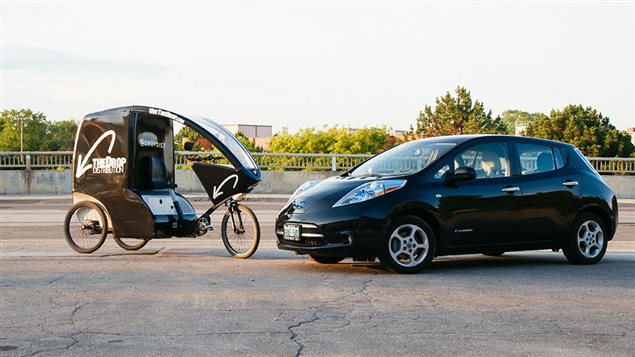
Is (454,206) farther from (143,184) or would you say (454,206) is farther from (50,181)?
(50,181)

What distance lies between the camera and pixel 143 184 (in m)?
11.1

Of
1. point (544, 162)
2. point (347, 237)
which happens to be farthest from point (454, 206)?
point (544, 162)

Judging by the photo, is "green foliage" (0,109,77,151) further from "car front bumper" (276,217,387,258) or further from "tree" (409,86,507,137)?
"car front bumper" (276,217,387,258)

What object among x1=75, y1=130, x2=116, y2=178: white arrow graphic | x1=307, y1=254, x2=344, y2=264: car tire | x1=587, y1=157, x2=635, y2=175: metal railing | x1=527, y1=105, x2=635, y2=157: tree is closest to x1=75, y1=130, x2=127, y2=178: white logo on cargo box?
x1=75, y1=130, x2=116, y2=178: white arrow graphic

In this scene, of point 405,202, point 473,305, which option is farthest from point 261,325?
point 405,202

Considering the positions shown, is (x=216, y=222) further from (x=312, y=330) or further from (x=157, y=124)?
(x=312, y=330)

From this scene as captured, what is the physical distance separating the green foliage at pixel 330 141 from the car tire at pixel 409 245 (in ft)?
434

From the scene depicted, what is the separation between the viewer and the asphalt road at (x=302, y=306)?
19.5 feet

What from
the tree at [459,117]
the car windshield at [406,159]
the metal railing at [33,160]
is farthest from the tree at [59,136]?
the car windshield at [406,159]

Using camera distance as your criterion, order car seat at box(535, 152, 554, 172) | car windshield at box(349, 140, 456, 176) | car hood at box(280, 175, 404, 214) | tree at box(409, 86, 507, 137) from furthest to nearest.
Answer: tree at box(409, 86, 507, 137), car seat at box(535, 152, 554, 172), car windshield at box(349, 140, 456, 176), car hood at box(280, 175, 404, 214)

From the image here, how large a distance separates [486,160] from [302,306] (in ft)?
11.9

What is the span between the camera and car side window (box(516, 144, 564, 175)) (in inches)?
406

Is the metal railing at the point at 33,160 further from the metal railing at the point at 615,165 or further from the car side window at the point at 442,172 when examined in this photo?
the car side window at the point at 442,172

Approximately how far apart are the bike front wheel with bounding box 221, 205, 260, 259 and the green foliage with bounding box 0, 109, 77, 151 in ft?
409
